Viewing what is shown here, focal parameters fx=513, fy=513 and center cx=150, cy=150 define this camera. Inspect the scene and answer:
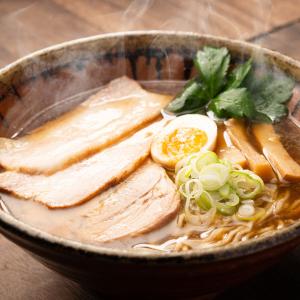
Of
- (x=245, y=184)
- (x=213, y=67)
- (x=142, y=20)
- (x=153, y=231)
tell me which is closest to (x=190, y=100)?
(x=213, y=67)

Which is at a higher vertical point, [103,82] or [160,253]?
[160,253]

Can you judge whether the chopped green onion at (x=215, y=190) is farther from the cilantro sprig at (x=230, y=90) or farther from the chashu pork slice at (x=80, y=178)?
the cilantro sprig at (x=230, y=90)

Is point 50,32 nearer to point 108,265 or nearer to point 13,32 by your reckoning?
point 13,32

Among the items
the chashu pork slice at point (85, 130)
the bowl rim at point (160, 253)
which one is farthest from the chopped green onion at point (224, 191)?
the chashu pork slice at point (85, 130)

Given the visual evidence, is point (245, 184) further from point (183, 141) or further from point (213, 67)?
point (213, 67)

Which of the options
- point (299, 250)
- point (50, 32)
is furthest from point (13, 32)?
point (299, 250)
